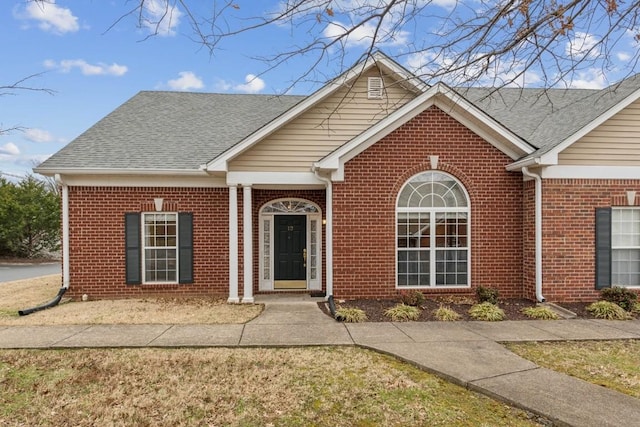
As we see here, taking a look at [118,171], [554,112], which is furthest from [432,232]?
[118,171]

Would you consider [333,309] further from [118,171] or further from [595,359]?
[118,171]

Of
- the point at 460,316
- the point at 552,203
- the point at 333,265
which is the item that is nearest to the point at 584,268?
the point at 552,203

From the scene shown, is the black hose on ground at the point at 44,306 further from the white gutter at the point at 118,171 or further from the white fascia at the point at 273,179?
the white fascia at the point at 273,179

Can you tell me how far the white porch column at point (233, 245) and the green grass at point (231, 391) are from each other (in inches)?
141

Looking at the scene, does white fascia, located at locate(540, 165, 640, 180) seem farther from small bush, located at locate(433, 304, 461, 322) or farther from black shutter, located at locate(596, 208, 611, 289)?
small bush, located at locate(433, 304, 461, 322)

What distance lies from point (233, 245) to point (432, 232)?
4.78 m

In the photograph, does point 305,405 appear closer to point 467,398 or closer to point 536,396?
point 467,398

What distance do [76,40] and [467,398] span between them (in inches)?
262

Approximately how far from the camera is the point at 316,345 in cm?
605

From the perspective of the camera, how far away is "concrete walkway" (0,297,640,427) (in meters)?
4.17

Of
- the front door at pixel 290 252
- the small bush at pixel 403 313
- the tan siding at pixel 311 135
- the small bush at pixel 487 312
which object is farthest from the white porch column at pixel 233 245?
the small bush at pixel 487 312

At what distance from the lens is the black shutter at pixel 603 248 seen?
8.91 meters

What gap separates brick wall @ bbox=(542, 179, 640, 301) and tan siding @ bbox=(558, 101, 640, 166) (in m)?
0.50

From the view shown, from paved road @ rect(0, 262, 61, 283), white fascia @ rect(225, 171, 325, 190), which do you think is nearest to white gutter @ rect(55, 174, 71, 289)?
white fascia @ rect(225, 171, 325, 190)
